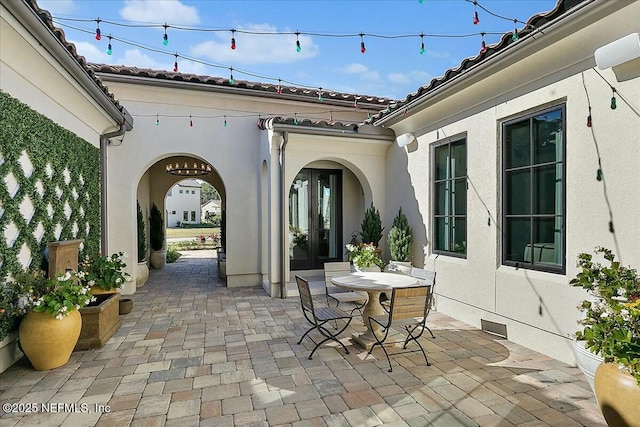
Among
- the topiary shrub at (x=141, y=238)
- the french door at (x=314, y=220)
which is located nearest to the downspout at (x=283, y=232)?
the french door at (x=314, y=220)

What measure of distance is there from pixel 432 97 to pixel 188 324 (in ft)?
19.7

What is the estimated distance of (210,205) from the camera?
6075cm

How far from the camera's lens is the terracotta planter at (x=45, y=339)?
13.5 ft

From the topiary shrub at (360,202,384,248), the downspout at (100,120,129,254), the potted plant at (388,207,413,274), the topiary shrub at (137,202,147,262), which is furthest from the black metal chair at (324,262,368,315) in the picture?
the topiary shrub at (137,202,147,262)

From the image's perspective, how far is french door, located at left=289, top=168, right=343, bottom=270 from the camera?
31.5 feet

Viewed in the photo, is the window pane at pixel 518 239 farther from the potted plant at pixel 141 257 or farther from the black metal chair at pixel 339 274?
the potted plant at pixel 141 257

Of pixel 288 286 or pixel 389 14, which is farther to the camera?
pixel 288 286

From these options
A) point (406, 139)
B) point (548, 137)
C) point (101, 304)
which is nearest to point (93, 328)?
point (101, 304)

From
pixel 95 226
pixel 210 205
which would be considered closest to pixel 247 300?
pixel 95 226

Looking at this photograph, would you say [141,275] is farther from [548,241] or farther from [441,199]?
[548,241]

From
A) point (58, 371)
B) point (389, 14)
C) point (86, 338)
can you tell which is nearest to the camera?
point (58, 371)

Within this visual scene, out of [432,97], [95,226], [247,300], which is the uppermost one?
[432,97]

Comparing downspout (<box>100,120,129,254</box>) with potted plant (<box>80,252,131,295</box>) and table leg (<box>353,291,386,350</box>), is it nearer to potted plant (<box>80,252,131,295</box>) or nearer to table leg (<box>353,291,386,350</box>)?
potted plant (<box>80,252,131,295</box>)

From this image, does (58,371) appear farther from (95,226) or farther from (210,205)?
(210,205)
